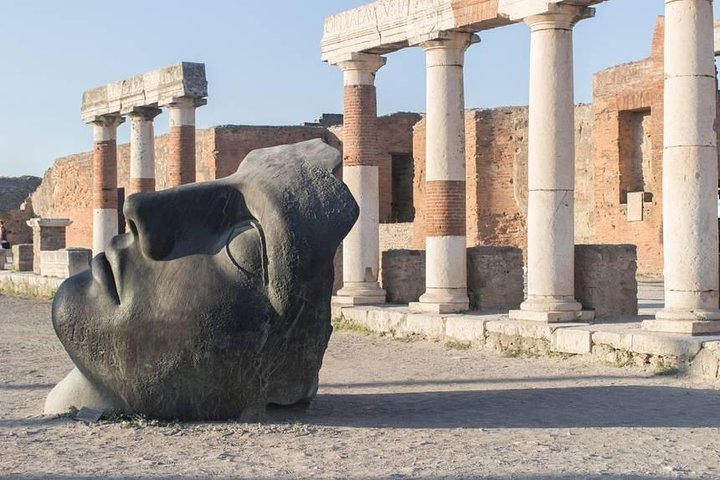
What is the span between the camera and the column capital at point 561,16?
1231 centimetres

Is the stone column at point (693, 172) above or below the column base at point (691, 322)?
above

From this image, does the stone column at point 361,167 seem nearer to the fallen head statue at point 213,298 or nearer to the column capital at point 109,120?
the fallen head statue at point 213,298

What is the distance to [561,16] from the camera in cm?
1237

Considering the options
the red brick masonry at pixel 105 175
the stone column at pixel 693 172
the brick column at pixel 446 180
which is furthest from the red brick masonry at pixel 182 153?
the stone column at pixel 693 172

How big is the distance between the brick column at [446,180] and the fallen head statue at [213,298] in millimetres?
6693

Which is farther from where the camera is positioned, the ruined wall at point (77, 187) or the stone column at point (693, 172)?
the ruined wall at point (77, 187)

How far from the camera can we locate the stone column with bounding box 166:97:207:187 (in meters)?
20.5

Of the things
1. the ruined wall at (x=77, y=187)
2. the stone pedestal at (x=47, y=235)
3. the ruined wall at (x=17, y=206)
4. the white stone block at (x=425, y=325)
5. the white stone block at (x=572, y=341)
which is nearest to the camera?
the white stone block at (x=572, y=341)

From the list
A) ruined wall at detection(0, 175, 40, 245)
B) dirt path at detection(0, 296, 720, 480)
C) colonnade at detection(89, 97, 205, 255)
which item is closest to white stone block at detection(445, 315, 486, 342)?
dirt path at detection(0, 296, 720, 480)

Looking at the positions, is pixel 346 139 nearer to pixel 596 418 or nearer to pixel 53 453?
pixel 596 418

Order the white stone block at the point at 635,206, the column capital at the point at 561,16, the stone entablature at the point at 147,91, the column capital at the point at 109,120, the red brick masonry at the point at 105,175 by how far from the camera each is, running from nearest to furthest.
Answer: the column capital at the point at 561,16, the stone entablature at the point at 147,91, the white stone block at the point at 635,206, the red brick masonry at the point at 105,175, the column capital at the point at 109,120

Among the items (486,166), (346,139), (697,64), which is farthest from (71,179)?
(697,64)

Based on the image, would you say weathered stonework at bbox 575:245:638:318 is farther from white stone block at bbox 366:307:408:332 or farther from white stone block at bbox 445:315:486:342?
white stone block at bbox 366:307:408:332

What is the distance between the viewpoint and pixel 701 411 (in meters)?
8.25
